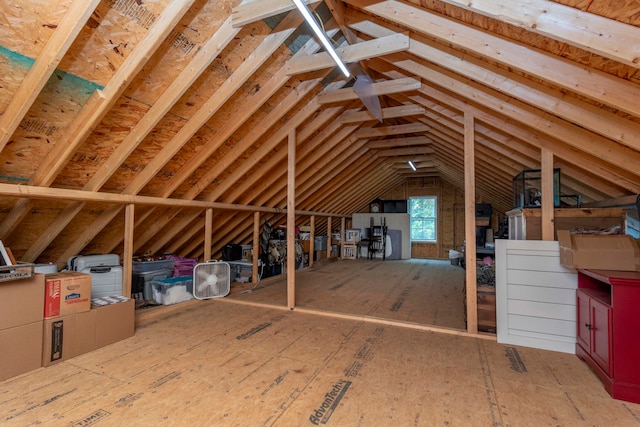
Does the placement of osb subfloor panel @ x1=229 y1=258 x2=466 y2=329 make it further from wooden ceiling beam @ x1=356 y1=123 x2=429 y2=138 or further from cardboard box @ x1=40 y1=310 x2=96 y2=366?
wooden ceiling beam @ x1=356 y1=123 x2=429 y2=138

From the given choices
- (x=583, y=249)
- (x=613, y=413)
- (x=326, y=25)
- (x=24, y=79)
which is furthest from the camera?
(x=326, y=25)

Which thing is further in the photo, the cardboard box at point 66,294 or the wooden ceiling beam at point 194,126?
the wooden ceiling beam at point 194,126

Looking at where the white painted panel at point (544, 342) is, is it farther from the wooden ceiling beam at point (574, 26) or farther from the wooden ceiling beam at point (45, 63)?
the wooden ceiling beam at point (45, 63)

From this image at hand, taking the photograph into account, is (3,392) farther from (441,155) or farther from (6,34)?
(441,155)

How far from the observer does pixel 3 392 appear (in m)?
1.95

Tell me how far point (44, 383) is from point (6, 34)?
2410 millimetres

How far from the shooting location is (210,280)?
13.9 feet

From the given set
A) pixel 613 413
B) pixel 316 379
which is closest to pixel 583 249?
pixel 613 413

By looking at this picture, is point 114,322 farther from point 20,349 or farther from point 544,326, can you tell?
point 544,326

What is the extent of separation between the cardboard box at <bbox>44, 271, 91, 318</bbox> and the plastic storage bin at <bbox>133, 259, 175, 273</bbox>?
1.73 m

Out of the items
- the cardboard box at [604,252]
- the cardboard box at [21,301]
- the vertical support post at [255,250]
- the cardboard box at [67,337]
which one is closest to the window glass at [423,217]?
the vertical support post at [255,250]

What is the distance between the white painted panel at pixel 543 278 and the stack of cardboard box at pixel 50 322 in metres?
3.96

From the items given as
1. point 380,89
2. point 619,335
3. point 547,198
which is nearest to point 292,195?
point 380,89

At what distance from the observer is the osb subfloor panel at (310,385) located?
171cm
